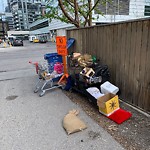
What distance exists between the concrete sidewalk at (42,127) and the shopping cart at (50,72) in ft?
1.04

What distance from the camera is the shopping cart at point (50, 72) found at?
4.56 meters

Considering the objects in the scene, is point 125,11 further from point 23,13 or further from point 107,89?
point 23,13

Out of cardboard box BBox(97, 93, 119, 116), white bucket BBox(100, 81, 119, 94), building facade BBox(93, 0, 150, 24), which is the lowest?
cardboard box BBox(97, 93, 119, 116)

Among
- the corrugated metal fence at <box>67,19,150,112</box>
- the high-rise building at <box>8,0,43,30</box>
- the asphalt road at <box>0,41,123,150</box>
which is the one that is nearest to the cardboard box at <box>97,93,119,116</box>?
the asphalt road at <box>0,41,123,150</box>

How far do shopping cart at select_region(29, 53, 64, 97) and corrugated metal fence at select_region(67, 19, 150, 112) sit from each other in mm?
1267

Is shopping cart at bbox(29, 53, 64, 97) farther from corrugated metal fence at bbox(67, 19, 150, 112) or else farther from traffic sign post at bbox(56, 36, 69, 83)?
corrugated metal fence at bbox(67, 19, 150, 112)

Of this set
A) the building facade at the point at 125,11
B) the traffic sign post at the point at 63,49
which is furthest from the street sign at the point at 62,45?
the building facade at the point at 125,11

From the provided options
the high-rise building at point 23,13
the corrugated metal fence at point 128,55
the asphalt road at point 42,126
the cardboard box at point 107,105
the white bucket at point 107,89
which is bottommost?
the asphalt road at point 42,126

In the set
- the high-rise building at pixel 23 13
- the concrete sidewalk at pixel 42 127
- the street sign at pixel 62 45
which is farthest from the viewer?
the high-rise building at pixel 23 13

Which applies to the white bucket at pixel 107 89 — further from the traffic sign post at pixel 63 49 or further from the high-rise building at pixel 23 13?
the high-rise building at pixel 23 13

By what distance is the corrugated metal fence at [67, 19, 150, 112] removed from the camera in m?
3.00

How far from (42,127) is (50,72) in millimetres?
2264

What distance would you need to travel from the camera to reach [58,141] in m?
2.46

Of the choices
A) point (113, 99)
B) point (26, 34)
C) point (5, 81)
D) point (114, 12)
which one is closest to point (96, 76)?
point (113, 99)
